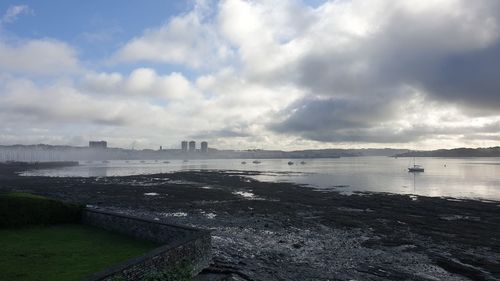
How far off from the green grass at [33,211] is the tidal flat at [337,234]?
10052mm

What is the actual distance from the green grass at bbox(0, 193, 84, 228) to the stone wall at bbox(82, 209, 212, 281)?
106cm

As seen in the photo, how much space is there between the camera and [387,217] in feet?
116

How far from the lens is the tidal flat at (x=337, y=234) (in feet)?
62.4

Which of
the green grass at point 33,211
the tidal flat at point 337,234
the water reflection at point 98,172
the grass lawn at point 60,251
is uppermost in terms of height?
the green grass at point 33,211

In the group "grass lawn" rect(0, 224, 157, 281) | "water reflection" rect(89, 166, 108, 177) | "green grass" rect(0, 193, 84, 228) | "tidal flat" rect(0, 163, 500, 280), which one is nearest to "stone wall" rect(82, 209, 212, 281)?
"grass lawn" rect(0, 224, 157, 281)

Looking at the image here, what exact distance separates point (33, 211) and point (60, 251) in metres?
6.54

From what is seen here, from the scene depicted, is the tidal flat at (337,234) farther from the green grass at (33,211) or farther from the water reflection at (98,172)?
the water reflection at (98,172)

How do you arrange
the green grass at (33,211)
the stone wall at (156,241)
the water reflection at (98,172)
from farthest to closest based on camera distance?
1. the water reflection at (98,172)
2. the green grass at (33,211)
3. the stone wall at (156,241)

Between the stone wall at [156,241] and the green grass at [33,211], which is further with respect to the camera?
the green grass at [33,211]

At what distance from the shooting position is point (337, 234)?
2728 cm

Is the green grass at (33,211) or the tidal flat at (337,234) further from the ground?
the green grass at (33,211)

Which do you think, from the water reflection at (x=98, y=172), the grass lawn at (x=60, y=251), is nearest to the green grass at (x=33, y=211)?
the grass lawn at (x=60, y=251)

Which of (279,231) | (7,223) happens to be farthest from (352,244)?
(7,223)

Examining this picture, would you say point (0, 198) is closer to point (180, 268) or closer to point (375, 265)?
point (180, 268)
